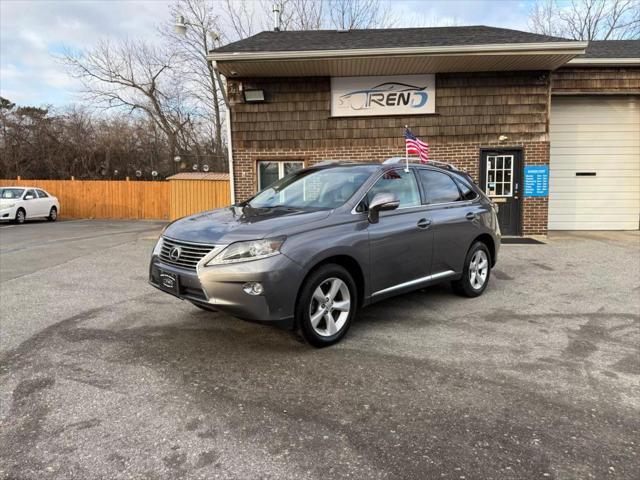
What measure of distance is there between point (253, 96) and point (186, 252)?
7674 millimetres

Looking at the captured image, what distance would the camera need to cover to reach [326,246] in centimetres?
393

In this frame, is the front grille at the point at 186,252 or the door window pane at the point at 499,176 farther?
the door window pane at the point at 499,176

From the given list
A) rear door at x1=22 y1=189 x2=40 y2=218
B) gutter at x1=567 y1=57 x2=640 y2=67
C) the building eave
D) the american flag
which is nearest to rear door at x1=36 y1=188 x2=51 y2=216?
rear door at x1=22 y1=189 x2=40 y2=218

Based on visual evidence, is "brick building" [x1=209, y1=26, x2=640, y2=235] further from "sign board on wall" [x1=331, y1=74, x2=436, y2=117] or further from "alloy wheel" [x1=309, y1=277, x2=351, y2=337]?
"alloy wheel" [x1=309, y1=277, x2=351, y2=337]

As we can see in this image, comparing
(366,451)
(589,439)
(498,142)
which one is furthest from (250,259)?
(498,142)

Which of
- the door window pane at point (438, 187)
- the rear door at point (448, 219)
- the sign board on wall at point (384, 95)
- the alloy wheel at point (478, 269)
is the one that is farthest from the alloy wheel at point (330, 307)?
the sign board on wall at point (384, 95)

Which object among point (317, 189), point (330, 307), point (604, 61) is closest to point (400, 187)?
point (317, 189)

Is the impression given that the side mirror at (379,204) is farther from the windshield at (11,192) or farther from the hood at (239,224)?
the windshield at (11,192)

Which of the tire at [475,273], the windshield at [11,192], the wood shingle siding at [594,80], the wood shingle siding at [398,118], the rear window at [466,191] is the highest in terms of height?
the wood shingle siding at [594,80]

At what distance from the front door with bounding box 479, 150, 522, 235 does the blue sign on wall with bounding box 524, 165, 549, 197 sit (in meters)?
0.15

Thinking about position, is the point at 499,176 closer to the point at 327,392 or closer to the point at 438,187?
the point at 438,187

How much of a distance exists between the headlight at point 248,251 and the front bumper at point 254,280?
46 millimetres

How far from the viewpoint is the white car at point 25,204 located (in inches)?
→ 714

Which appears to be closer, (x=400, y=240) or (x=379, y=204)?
(x=379, y=204)
